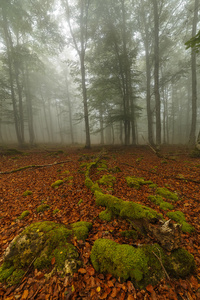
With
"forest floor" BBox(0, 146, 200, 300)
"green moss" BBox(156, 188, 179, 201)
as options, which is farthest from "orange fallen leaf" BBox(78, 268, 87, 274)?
"green moss" BBox(156, 188, 179, 201)

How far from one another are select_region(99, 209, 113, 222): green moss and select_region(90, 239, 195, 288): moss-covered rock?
88 centimetres

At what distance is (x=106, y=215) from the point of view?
10.6 feet

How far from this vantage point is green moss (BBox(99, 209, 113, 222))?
3136mm

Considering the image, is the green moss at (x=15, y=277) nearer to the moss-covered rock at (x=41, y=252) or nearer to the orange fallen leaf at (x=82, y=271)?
the moss-covered rock at (x=41, y=252)

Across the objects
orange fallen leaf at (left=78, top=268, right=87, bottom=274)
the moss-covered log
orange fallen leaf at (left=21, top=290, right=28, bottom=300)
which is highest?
the moss-covered log

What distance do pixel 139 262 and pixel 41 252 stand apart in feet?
6.03

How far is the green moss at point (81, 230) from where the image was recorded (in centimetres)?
254

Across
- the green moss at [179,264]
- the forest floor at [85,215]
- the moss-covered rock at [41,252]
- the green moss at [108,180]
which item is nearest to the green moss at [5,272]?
the moss-covered rock at [41,252]

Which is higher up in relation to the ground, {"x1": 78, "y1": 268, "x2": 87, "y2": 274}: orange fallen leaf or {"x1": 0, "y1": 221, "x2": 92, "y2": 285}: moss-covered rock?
{"x1": 0, "y1": 221, "x2": 92, "y2": 285}: moss-covered rock

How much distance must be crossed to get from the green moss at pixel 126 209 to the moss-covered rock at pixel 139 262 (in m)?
0.67

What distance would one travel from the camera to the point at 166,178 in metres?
5.62

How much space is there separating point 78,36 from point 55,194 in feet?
48.3

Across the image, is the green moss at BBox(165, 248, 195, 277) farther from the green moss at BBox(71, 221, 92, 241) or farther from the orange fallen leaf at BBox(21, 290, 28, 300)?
the orange fallen leaf at BBox(21, 290, 28, 300)

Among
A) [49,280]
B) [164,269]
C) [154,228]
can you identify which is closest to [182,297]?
[164,269]
